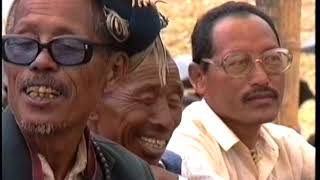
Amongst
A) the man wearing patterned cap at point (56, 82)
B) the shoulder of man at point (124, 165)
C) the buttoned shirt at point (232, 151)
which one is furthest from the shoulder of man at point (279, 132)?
the man wearing patterned cap at point (56, 82)

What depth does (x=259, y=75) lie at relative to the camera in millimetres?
2719

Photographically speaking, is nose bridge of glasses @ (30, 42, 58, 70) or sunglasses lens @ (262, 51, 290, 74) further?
sunglasses lens @ (262, 51, 290, 74)

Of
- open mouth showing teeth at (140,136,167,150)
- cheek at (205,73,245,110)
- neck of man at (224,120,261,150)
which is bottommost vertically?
neck of man at (224,120,261,150)

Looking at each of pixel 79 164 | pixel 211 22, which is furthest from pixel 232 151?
pixel 79 164

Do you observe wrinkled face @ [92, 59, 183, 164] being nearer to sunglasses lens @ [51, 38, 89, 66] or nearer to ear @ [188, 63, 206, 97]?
ear @ [188, 63, 206, 97]

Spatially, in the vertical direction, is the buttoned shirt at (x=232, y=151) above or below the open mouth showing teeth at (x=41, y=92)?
below

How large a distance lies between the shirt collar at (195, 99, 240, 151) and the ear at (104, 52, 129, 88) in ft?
2.46

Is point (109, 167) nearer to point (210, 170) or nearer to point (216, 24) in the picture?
point (210, 170)

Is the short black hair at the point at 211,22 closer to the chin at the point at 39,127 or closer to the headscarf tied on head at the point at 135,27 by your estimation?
the headscarf tied on head at the point at 135,27

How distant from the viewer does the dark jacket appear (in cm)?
178

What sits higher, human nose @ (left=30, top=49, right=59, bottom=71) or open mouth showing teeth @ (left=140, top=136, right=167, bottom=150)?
human nose @ (left=30, top=49, right=59, bottom=71)

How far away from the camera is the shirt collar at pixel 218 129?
2723 mm

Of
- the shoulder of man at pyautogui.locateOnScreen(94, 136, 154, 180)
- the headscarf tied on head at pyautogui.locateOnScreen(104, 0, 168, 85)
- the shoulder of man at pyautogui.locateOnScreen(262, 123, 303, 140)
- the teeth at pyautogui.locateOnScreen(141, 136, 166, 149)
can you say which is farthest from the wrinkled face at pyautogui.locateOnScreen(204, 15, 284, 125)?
the shoulder of man at pyautogui.locateOnScreen(94, 136, 154, 180)

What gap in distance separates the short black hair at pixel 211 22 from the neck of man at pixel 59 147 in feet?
3.44
